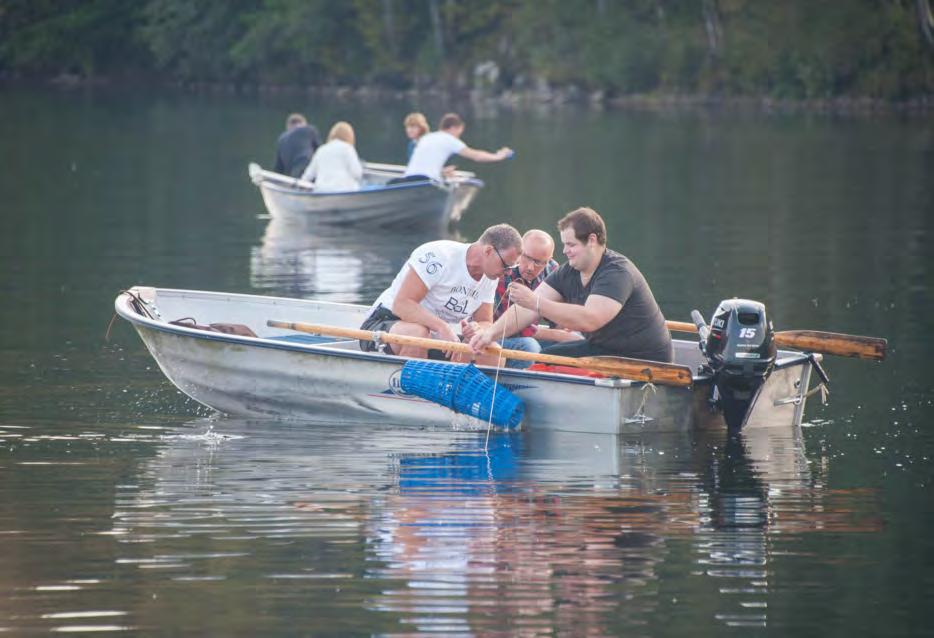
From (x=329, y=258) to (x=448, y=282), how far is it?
31.3ft

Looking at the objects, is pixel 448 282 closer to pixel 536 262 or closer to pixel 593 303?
pixel 536 262

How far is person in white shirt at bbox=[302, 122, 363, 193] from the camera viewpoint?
23719 millimetres

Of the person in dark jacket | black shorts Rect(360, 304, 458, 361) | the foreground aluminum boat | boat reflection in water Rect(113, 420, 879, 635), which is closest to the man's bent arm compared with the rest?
the foreground aluminum boat

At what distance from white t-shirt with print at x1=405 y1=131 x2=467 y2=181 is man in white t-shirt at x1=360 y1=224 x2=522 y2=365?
37.9 feet

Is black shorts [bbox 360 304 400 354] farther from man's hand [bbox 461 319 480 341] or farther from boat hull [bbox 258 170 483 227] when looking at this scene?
boat hull [bbox 258 170 483 227]

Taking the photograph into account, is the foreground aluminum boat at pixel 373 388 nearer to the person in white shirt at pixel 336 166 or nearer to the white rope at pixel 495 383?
the white rope at pixel 495 383

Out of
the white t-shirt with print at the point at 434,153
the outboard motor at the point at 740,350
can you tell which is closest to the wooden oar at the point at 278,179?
Result: the white t-shirt with print at the point at 434,153

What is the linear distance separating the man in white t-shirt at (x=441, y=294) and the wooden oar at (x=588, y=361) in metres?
0.16

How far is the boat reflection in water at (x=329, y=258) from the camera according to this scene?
59.9 feet

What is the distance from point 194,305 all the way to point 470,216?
13090 millimetres

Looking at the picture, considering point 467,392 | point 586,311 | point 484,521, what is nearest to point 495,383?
point 467,392

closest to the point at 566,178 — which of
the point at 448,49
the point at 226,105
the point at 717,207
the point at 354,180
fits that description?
the point at 717,207

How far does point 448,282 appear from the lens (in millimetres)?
11797

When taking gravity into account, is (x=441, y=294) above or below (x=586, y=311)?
above
